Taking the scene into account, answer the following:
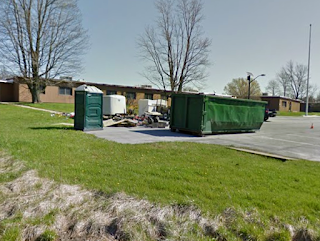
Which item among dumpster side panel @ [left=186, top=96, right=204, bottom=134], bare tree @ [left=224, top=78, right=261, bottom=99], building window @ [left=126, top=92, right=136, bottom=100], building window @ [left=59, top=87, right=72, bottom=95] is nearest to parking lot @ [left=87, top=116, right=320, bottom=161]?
dumpster side panel @ [left=186, top=96, right=204, bottom=134]

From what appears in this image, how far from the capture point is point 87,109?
1152 cm

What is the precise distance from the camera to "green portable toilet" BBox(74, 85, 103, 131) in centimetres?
1139

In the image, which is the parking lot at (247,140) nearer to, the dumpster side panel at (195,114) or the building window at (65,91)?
the dumpster side panel at (195,114)

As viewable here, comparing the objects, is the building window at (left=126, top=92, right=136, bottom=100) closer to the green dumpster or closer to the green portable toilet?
the green portable toilet

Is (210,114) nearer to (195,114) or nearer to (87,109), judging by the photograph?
(195,114)

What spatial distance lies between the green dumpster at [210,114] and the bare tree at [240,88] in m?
56.1

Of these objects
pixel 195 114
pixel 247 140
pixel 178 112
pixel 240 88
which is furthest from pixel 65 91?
pixel 240 88

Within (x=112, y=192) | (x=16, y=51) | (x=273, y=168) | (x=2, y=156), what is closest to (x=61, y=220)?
(x=112, y=192)

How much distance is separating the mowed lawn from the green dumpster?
12.5 ft

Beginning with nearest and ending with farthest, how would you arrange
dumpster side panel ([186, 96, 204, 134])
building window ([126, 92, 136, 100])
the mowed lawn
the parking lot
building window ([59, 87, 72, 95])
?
1. the mowed lawn
2. the parking lot
3. dumpster side panel ([186, 96, 204, 134])
4. building window ([59, 87, 72, 95])
5. building window ([126, 92, 136, 100])

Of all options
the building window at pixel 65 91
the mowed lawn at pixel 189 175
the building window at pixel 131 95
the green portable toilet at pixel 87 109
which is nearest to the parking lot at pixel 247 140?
the green portable toilet at pixel 87 109

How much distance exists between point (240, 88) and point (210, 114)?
61.1 meters

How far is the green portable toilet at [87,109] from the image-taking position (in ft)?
37.4

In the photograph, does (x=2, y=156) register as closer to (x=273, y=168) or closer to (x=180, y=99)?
(x=273, y=168)
